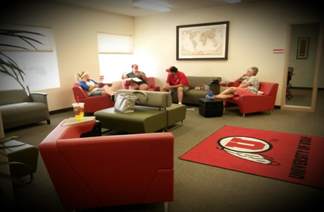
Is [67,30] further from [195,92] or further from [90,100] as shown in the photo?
[195,92]

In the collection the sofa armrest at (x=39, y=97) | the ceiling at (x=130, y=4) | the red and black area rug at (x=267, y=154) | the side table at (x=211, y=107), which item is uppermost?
the ceiling at (x=130, y=4)

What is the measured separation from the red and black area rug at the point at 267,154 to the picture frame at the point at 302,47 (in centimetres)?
382

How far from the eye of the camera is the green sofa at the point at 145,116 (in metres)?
3.87

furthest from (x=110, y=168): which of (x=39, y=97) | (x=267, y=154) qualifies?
(x=39, y=97)

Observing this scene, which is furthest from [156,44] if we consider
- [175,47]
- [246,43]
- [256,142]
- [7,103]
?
[256,142]

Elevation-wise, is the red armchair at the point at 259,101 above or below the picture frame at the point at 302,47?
below

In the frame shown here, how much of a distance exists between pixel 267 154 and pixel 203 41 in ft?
14.9

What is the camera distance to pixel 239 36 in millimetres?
6594

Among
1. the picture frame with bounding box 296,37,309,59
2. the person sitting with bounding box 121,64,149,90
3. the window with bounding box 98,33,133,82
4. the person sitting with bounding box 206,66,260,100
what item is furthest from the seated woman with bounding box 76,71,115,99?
the picture frame with bounding box 296,37,309,59

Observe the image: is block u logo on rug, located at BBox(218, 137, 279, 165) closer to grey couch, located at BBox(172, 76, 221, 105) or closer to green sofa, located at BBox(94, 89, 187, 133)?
green sofa, located at BBox(94, 89, 187, 133)

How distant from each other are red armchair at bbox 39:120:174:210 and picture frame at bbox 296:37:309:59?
6664 mm

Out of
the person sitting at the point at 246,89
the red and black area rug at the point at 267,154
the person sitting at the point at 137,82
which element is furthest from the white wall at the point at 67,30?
the red and black area rug at the point at 267,154

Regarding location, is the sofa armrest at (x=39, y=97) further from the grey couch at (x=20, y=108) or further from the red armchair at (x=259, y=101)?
the red armchair at (x=259, y=101)

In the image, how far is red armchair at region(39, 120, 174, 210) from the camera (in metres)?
1.84
